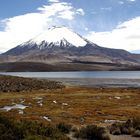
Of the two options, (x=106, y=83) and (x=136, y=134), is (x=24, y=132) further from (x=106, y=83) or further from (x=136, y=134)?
(x=106, y=83)

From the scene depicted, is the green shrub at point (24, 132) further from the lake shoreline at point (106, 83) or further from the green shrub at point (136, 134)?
the lake shoreline at point (106, 83)

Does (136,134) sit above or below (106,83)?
above

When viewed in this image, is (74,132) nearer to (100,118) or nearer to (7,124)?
(7,124)

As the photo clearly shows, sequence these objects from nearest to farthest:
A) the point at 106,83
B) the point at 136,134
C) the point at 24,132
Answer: the point at 24,132
the point at 136,134
the point at 106,83

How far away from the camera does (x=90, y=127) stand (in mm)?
27250

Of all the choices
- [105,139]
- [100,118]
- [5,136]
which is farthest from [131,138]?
[100,118]

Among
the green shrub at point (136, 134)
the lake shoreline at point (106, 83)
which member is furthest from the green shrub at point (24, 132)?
the lake shoreline at point (106, 83)

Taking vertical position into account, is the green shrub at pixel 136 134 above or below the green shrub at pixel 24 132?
below

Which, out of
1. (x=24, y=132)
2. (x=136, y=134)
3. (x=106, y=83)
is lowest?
(x=106, y=83)

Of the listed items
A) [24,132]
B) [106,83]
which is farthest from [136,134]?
[106,83]

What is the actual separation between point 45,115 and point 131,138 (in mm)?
18631

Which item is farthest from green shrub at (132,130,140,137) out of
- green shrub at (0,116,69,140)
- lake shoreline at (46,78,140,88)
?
lake shoreline at (46,78,140,88)

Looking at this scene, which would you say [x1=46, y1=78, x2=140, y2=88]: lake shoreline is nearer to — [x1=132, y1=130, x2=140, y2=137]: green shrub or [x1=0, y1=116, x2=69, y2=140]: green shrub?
[x1=132, y1=130, x2=140, y2=137]: green shrub

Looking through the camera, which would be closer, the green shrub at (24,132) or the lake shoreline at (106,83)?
the green shrub at (24,132)
